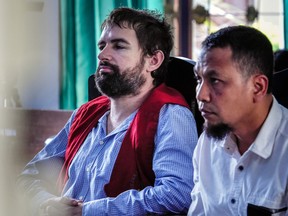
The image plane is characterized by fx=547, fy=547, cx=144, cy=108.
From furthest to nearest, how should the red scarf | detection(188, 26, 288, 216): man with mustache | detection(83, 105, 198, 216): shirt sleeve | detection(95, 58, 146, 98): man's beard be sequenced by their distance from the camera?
detection(95, 58, 146, 98): man's beard → the red scarf → detection(83, 105, 198, 216): shirt sleeve → detection(188, 26, 288, 216): man with mustache

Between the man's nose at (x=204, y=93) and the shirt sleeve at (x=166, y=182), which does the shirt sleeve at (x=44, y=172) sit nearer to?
the shirt sleeve at (x=166, y=182)

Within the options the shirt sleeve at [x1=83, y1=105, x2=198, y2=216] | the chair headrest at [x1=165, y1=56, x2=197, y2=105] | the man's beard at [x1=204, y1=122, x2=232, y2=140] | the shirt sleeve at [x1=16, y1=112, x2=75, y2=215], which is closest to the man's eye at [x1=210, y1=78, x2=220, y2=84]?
the man's beard at [x1=204, y1=122, x2=232, y2=140]

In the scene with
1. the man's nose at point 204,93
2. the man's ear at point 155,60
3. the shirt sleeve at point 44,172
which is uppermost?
the man's ear at point 155,60

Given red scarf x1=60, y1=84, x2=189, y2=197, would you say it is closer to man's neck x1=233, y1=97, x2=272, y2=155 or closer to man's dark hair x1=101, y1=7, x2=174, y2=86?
man's dark hair x1=101, y1=7, x2=174, y2=86

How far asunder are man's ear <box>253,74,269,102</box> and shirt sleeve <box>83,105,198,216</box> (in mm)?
408

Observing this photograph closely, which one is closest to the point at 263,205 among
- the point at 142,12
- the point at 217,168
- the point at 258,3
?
the point at 217,168

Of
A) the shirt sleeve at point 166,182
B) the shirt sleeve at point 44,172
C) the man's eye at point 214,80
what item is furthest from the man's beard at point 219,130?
the shirt sleeve at point 44,172

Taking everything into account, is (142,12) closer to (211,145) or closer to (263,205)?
(211,145)

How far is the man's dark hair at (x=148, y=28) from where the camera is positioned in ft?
6.10

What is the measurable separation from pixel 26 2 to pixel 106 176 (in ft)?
6.39

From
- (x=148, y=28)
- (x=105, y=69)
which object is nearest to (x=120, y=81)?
(x=105, y=69)

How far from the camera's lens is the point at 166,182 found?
1.58 m

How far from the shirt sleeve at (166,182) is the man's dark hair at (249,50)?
0.42 m

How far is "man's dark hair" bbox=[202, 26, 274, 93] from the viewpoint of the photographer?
50.7 inches
